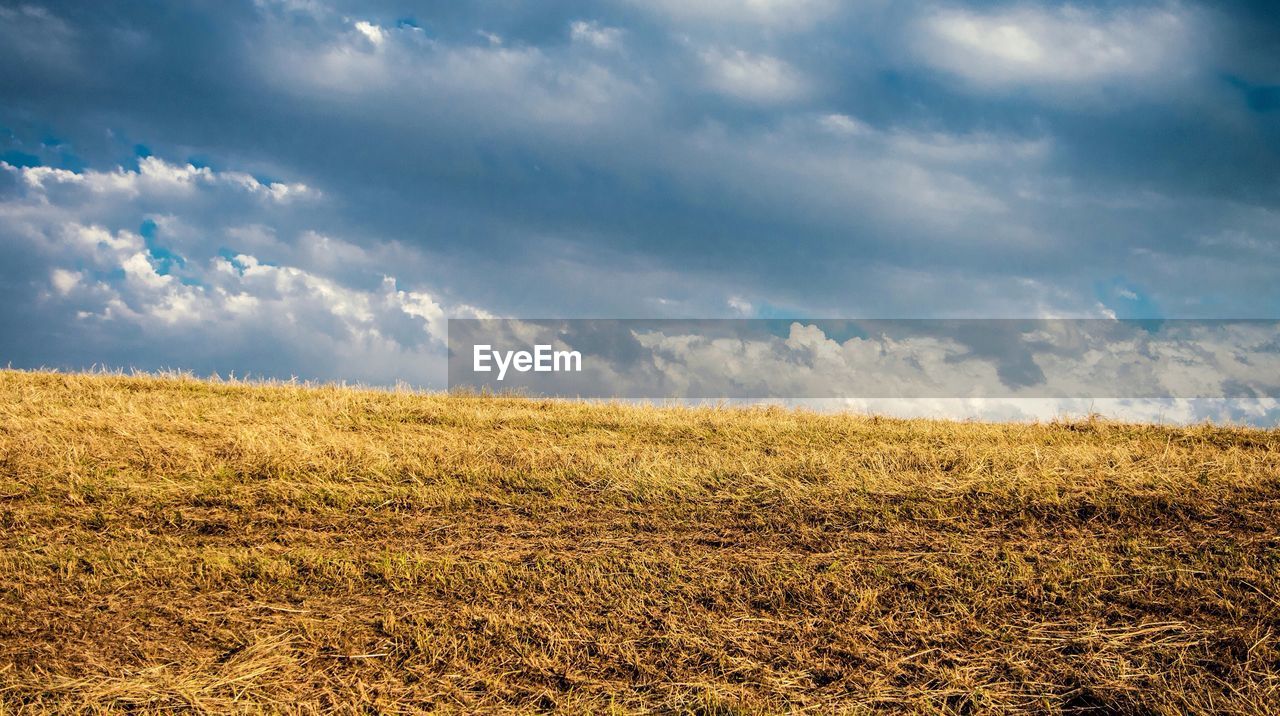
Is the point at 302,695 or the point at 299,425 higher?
the point at 299,425

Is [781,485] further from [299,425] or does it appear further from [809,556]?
[299,425]

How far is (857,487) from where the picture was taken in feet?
28.3

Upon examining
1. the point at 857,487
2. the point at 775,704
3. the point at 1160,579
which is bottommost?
the point at 775,704

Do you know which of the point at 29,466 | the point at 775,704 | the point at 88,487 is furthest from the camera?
the point at 29,466

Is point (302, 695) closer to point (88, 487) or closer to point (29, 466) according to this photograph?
point (88, 487)

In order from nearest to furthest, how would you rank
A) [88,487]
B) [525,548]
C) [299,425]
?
[525,548] → [88,487] → [299,425]

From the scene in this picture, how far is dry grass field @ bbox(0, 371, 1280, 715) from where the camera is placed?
5.41 metres

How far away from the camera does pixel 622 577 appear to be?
21.7ft

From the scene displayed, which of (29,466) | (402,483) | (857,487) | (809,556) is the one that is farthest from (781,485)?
(29,466)

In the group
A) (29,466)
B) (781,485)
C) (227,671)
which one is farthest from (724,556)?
(29,466)

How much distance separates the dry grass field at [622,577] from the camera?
541 cm

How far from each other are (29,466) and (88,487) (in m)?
1.35

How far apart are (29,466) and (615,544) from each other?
766 cm

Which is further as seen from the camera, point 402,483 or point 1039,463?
point 1039,463
